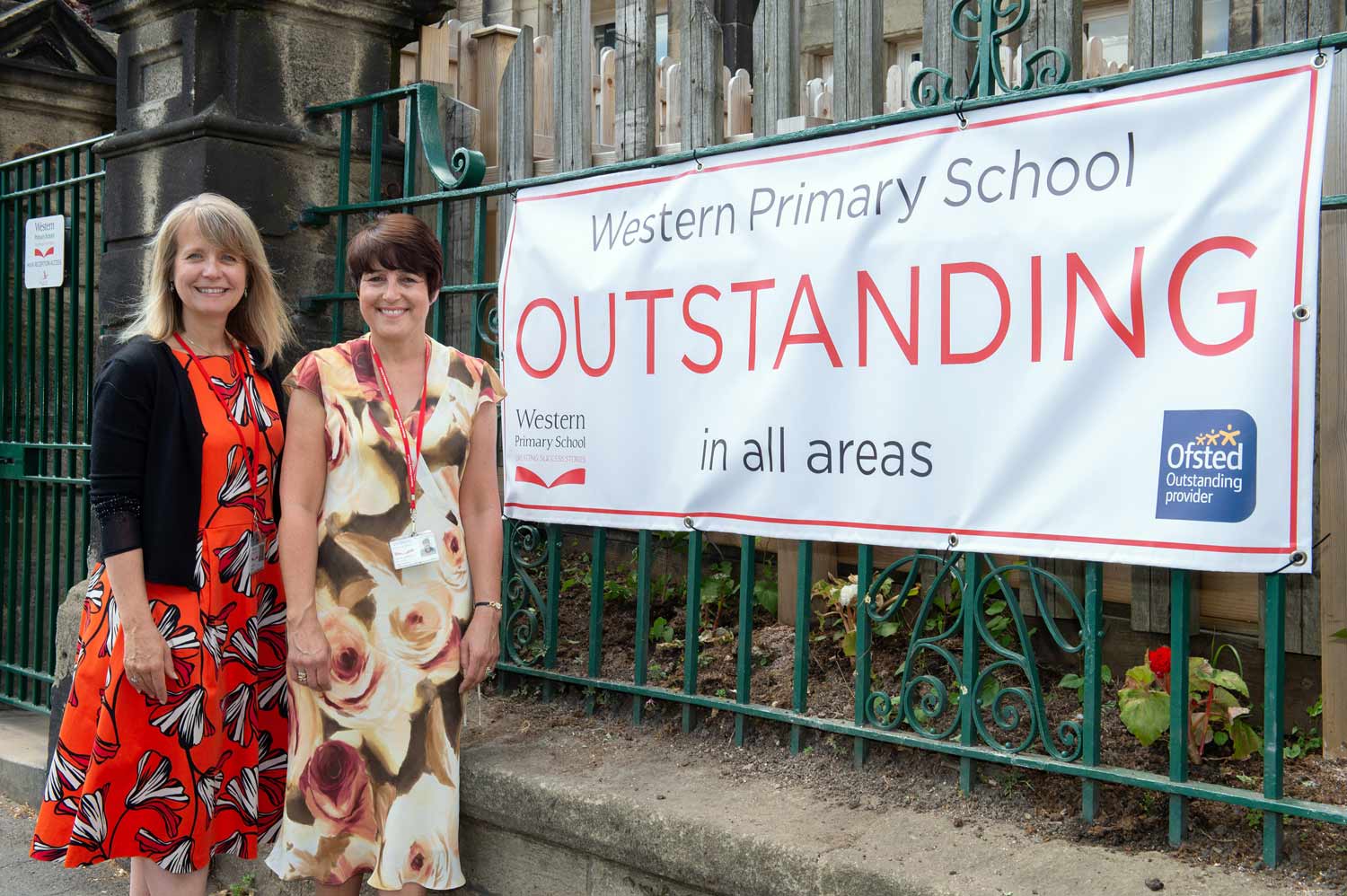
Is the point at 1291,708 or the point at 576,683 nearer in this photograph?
the point at 1291,708

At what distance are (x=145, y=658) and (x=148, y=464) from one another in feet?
1.44

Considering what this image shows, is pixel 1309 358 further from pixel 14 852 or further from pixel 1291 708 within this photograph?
pixel 14 852

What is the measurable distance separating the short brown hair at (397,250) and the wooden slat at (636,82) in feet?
2.75

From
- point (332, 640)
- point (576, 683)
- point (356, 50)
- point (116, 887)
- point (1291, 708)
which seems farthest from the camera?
point (356, 50)

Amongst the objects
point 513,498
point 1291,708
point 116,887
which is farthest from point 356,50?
A: point 1291,708

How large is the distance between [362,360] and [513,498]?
32.3 inches

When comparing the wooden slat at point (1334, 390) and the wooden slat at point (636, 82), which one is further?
the wooden slat at point (636, 82)

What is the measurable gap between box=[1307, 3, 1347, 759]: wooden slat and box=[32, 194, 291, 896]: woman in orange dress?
2.37m

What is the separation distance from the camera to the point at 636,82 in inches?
142

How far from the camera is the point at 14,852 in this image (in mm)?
4500

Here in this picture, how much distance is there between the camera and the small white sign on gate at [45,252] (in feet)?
17.4

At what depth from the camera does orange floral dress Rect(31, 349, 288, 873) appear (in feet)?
9.44

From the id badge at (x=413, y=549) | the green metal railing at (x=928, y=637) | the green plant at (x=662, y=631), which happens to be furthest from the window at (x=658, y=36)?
the id badge at (x=413, y=549)

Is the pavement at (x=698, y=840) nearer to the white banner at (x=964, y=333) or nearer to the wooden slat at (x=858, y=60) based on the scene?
the white banner at (x=964, y=333)
